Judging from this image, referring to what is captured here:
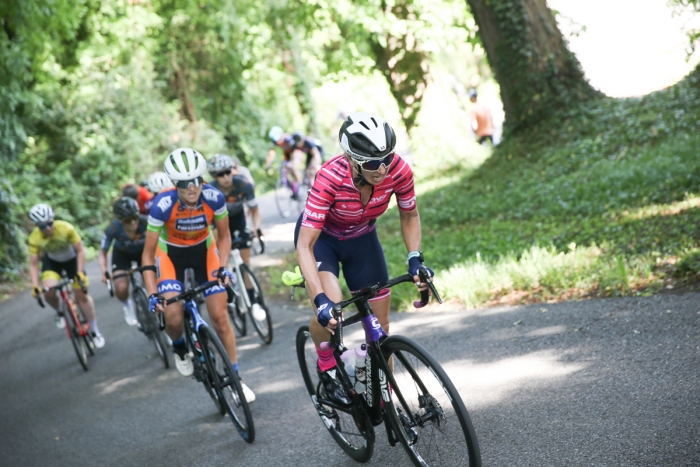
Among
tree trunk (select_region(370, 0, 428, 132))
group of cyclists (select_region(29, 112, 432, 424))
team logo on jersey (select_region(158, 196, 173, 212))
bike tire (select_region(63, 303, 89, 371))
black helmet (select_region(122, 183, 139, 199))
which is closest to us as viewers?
group of cyclists (select_region(29, 112, 432, 424))

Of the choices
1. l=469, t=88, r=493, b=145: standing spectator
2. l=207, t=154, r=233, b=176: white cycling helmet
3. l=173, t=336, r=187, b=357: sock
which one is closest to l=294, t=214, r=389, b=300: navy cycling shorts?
l=173, t=336, r=187, b=357: sock

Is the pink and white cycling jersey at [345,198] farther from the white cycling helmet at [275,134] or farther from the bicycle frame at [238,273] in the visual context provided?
the white cycling helmet at [275,134]

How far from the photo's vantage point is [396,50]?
61.7 feet

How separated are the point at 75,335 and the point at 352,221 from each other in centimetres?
632

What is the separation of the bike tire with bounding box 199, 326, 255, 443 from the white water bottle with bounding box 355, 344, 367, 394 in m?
1.43

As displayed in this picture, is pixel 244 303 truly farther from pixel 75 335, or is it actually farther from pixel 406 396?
pixel 406 396

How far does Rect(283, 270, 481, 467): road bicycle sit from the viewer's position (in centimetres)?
369

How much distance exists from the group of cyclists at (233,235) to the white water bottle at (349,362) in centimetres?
19

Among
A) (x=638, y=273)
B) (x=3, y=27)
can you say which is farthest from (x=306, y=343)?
(x=3, y=27)

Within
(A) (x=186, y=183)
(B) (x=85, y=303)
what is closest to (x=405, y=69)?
(B) (x=85, y=303)

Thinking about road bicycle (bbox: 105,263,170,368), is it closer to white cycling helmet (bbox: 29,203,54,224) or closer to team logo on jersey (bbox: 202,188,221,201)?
white cycling helmet (bbox: 29,203,54,224)

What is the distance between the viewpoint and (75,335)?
9.24 metres

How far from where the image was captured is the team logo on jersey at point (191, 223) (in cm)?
618

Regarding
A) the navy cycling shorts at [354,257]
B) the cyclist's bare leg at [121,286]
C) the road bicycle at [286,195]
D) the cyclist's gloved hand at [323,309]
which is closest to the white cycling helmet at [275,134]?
the road bicycle at [286,195]
